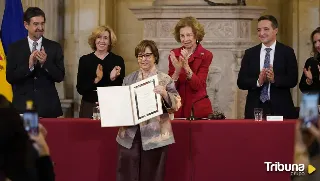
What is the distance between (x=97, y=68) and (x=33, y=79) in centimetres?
58

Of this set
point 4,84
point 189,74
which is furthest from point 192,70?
point 4,84

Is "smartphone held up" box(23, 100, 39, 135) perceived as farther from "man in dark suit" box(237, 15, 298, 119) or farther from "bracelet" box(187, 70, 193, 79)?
"man in dark suit" box(237, 15, 298, 119)

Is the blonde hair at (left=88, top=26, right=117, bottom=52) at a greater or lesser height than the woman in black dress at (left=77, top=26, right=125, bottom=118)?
greater

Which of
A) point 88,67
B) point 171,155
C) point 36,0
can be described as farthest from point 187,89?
point 36,0

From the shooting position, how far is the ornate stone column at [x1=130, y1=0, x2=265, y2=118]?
8633 millimetres

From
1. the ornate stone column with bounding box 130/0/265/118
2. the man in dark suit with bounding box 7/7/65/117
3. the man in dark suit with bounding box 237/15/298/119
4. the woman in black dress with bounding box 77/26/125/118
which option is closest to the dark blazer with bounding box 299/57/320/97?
the man in dark suit with bounding box 237/15/298/119

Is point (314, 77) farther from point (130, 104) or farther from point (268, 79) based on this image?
point (130, 104)

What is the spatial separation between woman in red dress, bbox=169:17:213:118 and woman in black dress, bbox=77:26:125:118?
69 centimetres

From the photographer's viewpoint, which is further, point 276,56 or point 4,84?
point 4,84

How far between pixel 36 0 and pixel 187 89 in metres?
3.91

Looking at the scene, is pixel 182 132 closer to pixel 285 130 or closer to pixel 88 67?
pixel 285 130

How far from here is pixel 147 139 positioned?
6.34 meters

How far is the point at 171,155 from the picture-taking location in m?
6.80

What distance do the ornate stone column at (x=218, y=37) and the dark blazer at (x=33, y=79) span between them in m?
1.62
